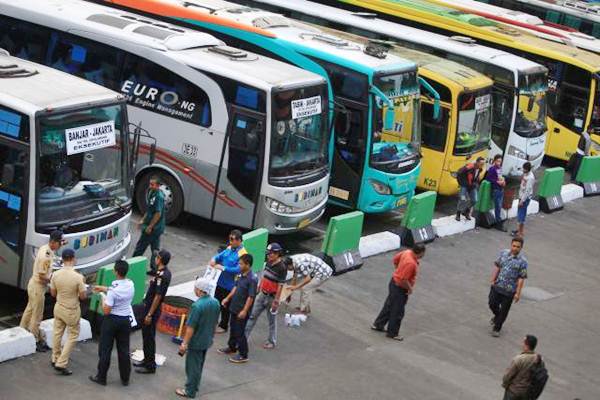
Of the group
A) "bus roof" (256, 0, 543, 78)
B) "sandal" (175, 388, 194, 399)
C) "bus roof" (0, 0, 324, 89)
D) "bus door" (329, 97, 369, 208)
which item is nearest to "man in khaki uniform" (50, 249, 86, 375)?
"sandal" (175, 388, 194, 399)

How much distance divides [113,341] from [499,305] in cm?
662

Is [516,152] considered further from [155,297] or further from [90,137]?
[155,297]

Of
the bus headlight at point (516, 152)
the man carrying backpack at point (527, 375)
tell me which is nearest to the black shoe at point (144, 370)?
the man carrying backpack at point (527, 375)

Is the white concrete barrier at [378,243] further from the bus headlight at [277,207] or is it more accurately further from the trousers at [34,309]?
the trousers at [34,309]

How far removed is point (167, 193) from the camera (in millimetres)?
20312

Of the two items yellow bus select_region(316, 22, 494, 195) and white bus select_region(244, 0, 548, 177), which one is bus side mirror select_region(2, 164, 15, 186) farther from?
white bus select_region(244, 0, 548, 177)

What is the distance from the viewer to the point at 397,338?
58.0 feet

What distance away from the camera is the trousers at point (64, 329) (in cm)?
1431

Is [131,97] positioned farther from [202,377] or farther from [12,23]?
[202,377]

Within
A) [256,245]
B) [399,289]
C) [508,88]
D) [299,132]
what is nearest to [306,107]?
[299,132]

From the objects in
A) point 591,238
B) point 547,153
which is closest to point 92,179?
point 591,238

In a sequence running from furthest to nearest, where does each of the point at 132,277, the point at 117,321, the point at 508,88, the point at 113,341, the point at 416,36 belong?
the point at 416,36, the point at 508,88, the point at 132,277, the point at 113,341, the point at 117,321

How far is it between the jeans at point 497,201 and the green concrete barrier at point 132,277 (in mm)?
9795

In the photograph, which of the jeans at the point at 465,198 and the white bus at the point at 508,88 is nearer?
the jeans at the point at 465,198
